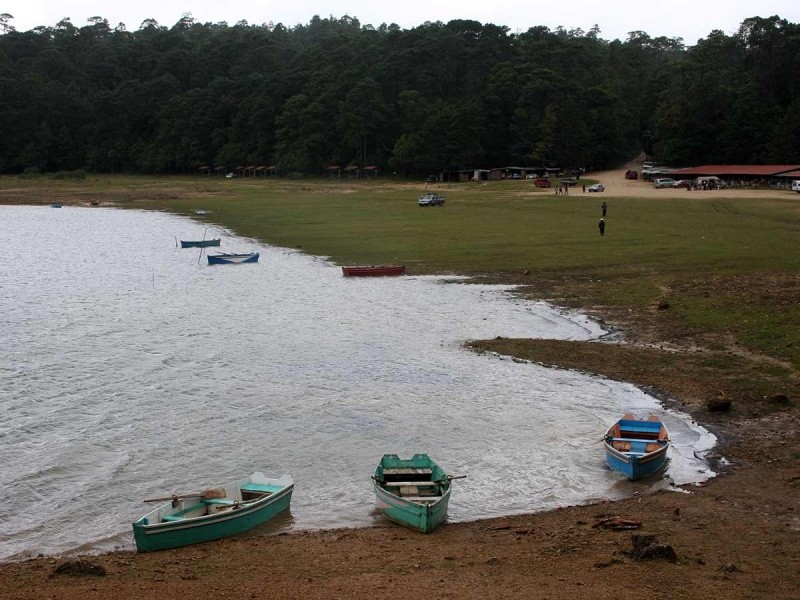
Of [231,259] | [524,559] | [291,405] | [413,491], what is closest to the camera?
[524,559]

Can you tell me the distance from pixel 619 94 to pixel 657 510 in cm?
13986

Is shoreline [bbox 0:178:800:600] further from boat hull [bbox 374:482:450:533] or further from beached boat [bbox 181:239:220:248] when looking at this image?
beached boat [bbox 181:239:220:248]

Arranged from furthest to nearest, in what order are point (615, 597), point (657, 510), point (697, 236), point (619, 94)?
point (619, 94)
point (697, 236)
point (657, 510)
point (615, 597)

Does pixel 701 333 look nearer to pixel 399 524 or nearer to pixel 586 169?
pixel 399 524

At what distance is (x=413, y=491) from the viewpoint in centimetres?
1764

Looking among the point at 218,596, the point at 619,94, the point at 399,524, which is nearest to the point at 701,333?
the point at 399,524

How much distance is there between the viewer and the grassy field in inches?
1303

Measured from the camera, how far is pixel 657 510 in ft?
56.4

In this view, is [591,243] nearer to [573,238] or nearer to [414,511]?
[573,238]

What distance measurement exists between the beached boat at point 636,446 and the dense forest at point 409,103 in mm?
96695

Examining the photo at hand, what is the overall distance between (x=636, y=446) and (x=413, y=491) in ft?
18.6

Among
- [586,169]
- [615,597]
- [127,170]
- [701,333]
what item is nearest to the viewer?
[615,597]

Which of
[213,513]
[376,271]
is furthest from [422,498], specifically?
[376,271]

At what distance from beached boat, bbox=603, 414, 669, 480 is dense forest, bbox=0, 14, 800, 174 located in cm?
9670
